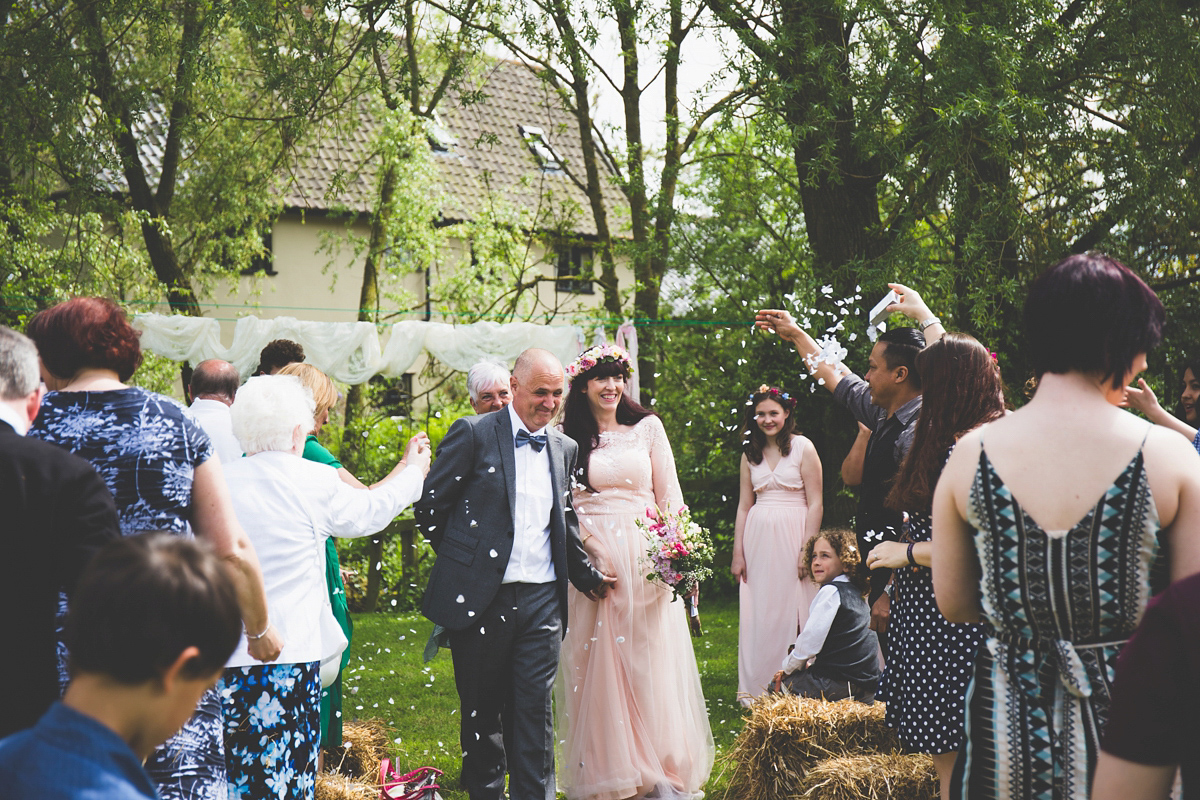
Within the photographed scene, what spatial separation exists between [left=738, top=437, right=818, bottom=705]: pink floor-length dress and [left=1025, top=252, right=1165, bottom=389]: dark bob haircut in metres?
4.45

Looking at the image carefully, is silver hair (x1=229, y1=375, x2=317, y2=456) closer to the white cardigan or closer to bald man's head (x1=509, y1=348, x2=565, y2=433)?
the white cardigan

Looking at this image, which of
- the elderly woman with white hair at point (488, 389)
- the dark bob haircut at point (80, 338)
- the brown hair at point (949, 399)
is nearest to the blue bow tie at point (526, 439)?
the elderly woman with white hair at point (488, 389)

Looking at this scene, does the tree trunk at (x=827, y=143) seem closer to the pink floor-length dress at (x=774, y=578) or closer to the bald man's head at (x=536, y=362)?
the pink floor-length dress at (x=774, y=578)

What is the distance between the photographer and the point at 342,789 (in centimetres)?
422

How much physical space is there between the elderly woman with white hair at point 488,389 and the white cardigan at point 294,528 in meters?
2.07

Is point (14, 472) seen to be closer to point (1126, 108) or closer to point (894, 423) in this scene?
point (894, 423)

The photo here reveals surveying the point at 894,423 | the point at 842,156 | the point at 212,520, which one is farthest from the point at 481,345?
the point at 212,520

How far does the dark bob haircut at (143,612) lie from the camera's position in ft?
4.57

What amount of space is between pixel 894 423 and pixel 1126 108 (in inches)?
211

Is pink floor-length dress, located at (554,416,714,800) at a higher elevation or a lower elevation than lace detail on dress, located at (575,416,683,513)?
lower

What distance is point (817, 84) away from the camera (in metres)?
7.13

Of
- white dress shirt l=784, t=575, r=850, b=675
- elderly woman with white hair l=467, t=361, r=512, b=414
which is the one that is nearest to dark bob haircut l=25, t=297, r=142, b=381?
elderly woman with white hair l=467, t=361, r=512, b=414

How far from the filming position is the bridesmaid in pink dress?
6469 mm

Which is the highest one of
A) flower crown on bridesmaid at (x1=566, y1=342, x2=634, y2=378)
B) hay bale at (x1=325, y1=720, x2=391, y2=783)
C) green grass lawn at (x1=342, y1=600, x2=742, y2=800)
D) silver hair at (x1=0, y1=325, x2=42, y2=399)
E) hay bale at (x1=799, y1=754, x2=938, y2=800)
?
flower crown on bridesmaid at (x1=566, y1=342, x2=634, y2=378)
